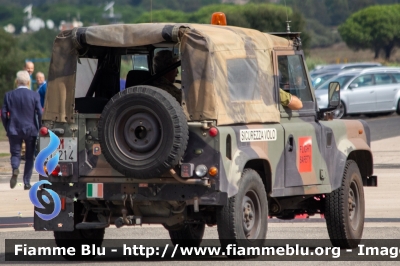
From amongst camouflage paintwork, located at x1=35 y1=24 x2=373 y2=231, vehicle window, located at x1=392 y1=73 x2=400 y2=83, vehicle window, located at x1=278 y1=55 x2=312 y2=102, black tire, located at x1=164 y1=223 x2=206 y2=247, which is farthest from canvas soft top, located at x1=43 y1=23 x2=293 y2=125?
vehicle window, located at x1=392 y1=73 x2=400 y2=83

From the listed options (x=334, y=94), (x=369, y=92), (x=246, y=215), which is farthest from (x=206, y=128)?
(x=369, y=92)

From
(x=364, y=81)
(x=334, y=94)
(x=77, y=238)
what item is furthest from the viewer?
(x=364, y=81)

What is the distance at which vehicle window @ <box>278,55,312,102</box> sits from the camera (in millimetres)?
10039

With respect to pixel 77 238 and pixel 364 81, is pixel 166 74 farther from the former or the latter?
pixel 364 81

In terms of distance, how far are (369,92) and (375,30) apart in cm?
9466

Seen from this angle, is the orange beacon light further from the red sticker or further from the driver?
the red sticker

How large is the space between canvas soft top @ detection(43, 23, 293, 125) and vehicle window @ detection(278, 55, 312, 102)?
29 cm

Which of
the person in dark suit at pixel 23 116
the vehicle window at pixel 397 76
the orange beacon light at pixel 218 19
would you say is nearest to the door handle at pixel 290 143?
the orange beacon light at pixel 218 19

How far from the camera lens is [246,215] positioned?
9.26m

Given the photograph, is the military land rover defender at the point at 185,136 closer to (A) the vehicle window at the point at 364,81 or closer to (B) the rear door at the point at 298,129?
(B) the rear door at the point at 298,129

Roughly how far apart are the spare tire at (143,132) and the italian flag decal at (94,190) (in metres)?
0.35

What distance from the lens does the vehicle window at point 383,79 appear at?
34.2 meters

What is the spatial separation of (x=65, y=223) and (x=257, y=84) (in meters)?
2.13

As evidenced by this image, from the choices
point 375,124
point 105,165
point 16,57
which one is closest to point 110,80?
point 105,165
